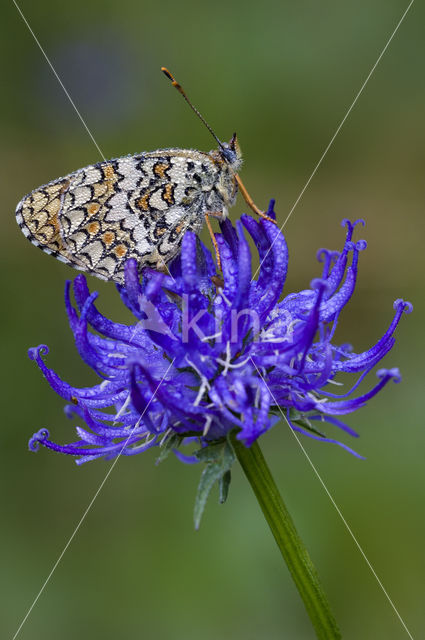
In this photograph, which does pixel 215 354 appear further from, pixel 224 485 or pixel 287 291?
pixel 287 291

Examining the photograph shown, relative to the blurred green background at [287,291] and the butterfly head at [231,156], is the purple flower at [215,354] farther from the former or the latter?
the blurred green background at [287,291]

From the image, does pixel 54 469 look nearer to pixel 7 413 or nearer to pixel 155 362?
pixel 7 413

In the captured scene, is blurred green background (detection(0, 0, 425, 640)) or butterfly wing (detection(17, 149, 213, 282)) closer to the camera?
butterfly wing (detection(17, 149, 213, 282))

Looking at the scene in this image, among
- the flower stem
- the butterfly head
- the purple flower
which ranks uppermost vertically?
the butterfly head

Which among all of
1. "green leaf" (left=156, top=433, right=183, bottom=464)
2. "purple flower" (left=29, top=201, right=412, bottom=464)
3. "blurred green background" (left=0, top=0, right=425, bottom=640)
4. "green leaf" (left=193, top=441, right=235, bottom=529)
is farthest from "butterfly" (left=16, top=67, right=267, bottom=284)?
"blurred green background" (left=0, top=0, right=425, bottom=640)

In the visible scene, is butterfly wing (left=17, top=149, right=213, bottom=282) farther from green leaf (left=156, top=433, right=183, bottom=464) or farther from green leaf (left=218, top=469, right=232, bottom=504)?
green leaf (left=218, top=469, right=232, bottom=504)
